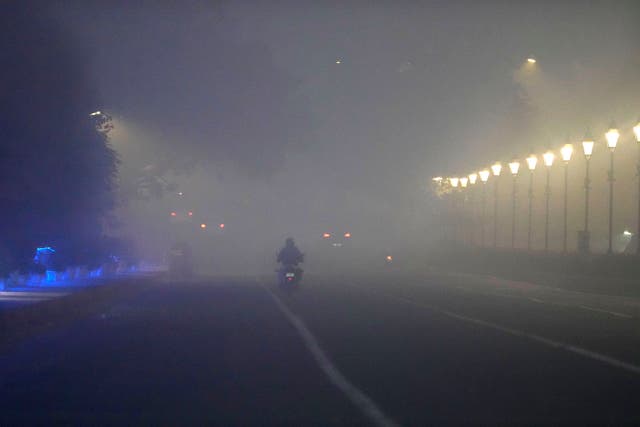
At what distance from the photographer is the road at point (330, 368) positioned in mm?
10773

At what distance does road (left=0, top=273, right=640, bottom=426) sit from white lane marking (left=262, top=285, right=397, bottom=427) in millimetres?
29

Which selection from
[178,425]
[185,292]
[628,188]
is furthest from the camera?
[628,188]

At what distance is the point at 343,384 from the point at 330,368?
176cm

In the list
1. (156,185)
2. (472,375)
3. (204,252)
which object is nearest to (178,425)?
(472,375)

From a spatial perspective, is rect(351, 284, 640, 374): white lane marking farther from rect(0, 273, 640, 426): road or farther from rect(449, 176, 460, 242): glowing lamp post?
rect(449, 176, 460, 242): glowing lamp post

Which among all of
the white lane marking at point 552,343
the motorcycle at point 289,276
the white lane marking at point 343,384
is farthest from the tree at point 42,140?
the white lane marking at point 552,343

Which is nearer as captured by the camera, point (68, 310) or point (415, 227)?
point (68, 310)

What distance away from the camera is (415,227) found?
3767 inches

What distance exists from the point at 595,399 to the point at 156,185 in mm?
54712

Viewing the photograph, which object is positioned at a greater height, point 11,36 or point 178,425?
point 11,36

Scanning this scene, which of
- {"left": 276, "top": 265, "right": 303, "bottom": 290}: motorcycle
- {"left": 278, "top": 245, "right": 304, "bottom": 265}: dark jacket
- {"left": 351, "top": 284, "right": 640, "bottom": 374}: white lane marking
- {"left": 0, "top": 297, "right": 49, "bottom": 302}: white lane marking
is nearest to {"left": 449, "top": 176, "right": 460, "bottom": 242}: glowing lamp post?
{"left": 278, "top": 245, "right": 304, "bottom": 265}: dark jacket

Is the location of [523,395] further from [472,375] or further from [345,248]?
[345,248]

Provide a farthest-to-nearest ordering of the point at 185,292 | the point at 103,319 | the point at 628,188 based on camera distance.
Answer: the point at 628,188, the point at 185,292, the point at 103,319

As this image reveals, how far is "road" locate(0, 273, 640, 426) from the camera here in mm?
10773
